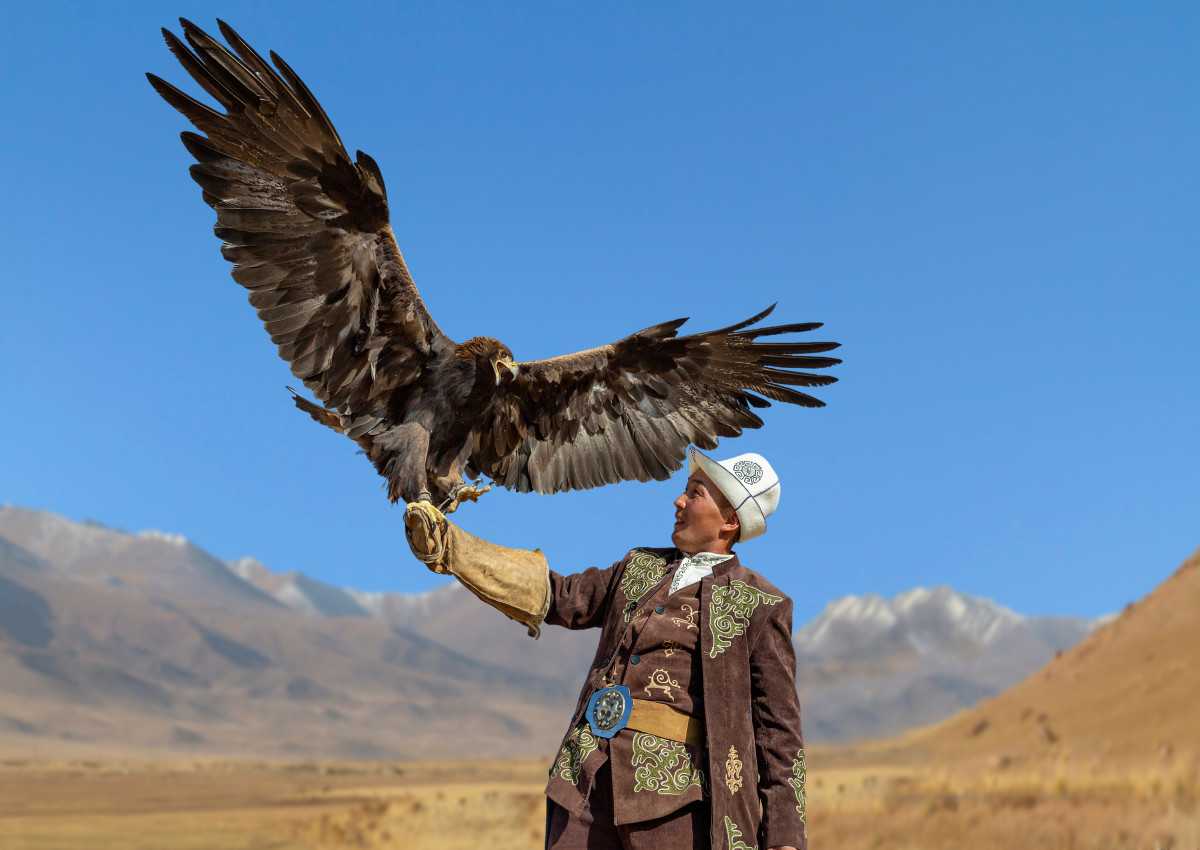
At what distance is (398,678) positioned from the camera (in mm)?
110562

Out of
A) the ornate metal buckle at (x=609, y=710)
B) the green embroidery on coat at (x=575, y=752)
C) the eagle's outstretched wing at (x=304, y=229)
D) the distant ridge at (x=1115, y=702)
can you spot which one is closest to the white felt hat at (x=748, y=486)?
the ornate metal buckle at (x=609, y=710)

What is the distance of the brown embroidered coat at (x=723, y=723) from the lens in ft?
12.1

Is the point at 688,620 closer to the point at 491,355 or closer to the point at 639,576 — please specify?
the point at 639,576

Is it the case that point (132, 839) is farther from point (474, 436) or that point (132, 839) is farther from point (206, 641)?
point (206, 641)

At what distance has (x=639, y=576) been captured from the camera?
164 inches

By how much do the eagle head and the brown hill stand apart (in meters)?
15.9

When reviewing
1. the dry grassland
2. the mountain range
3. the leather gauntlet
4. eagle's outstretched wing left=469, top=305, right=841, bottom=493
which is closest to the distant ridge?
the dry grassland

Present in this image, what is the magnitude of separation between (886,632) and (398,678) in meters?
69.9

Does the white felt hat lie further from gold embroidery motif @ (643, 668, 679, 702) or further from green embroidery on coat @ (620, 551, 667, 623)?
gold embroidery motif @ (643, 668, 679, 702)

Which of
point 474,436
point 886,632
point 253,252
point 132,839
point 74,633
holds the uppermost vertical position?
point 886,632

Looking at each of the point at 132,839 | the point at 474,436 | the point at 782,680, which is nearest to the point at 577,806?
the point at 782,680

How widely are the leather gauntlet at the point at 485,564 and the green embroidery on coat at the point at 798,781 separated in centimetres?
91

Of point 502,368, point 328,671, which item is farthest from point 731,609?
point 328,671

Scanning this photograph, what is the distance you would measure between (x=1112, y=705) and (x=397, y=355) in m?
25.2
